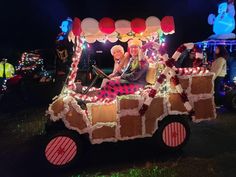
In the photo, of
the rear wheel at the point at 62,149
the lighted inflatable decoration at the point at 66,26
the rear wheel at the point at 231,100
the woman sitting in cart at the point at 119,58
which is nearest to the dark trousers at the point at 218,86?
the rear wheel at the point at 231,100

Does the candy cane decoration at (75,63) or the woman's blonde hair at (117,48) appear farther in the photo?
the woman's blonde hair at (117,48)

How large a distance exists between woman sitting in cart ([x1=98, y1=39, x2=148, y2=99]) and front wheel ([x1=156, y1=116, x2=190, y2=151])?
960 mm

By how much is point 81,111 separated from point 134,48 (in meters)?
2.01

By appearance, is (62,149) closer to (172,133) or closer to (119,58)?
(172,133)

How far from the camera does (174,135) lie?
636 centimetres

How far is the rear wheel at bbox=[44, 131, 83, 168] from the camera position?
575cm

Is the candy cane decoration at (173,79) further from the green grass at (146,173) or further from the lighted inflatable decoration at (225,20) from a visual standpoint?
the lighted inflatable decoration at (225,20)

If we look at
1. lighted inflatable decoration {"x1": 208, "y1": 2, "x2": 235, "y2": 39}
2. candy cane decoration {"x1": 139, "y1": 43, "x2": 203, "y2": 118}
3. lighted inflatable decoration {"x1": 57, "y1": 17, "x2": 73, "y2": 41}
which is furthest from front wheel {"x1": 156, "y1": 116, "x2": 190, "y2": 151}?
lighted inflatable decoration {"x1": 208, "y1": 2, "x2": 235, "y2": 39}

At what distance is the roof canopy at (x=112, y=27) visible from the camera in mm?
5770

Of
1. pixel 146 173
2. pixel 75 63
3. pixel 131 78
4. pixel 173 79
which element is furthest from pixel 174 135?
pixel 75 63

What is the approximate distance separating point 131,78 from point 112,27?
54.0 inches

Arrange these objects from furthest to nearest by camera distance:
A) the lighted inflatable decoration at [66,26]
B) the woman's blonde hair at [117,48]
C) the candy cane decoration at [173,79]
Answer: the woman's blonde hair at [117,48] → the lighted inflatable decoration at [66,26] → the candy cane decoration at [173,79]

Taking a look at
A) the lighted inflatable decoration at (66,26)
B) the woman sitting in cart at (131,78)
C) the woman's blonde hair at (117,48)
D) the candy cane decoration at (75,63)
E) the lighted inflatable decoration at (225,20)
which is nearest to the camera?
the candy cane decoration at (75,63)

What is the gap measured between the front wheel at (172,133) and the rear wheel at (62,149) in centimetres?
155
